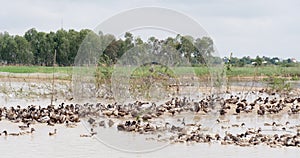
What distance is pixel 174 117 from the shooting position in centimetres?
1380

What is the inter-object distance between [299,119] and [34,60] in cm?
3720

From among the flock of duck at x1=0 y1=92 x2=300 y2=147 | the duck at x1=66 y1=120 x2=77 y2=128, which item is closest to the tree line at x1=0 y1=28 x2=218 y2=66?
the flock of duck at x1=0 y1=92 x2=300 y2=147

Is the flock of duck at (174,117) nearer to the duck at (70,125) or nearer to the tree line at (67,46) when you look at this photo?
the duck at (70,125)

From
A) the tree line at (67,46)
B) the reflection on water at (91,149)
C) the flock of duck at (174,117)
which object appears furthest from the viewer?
the tree line at (67,46)

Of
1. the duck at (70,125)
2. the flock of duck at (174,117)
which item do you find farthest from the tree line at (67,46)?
the duck at (70,125)

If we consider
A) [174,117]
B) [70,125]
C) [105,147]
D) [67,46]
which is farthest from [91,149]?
[67,46]

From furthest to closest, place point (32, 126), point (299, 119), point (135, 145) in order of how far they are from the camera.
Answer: point (299, 119) → point (32, 126) → point (135, 145)

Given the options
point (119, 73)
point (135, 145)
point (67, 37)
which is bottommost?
point (135, 145)

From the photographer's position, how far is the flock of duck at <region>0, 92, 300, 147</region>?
429 inches

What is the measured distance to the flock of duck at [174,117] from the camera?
10.9 metres

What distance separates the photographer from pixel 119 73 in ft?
45.7

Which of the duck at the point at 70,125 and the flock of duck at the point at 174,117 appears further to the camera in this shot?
the duck at the point at 70,125

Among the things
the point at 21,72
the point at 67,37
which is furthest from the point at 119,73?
the point at 67,37

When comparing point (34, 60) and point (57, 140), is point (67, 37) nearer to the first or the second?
point (34, 60)
